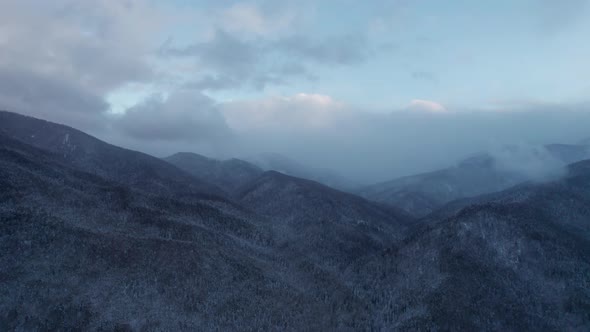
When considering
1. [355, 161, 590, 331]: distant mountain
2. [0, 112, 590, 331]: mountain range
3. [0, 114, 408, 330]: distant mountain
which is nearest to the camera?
[0, 114, 408, 330]: distant mountain

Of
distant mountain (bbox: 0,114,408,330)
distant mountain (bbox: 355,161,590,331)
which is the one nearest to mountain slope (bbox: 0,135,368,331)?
distant mountain (bbox: 0,114,408,330)

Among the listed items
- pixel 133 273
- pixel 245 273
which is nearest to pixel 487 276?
pixel 245 273

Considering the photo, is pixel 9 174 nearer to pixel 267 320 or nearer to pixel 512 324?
pixel 267 320

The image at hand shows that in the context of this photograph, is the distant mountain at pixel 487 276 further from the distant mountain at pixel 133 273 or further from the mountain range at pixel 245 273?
the distant mountain at pixel 133 273

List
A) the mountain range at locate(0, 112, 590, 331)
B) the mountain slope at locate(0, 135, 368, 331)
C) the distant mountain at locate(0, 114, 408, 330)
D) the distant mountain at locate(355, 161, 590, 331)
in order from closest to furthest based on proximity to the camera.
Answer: the mountain slope at locate(0, 135, 368, 331) → the distant mountain at locate(0, 114, 408, 330) → the mountain range at locate(0, 112, 590, 331) → the distant mountain at locate(355, 161, 590, 331)

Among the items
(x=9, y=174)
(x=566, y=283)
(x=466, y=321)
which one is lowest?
(x=466, y=321)

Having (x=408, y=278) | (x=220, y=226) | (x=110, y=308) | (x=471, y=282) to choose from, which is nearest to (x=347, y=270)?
(x=408, y=278)

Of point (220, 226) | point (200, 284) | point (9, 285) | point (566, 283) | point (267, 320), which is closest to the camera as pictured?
point (9, 285)

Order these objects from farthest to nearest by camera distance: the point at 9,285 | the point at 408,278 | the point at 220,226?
the point at 220,226 → the point at 408,278 → the point at 9,285

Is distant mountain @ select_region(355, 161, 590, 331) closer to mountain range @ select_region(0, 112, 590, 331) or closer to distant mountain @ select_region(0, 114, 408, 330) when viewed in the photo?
mountain range @ select_region(0, 112, 590, 331)
